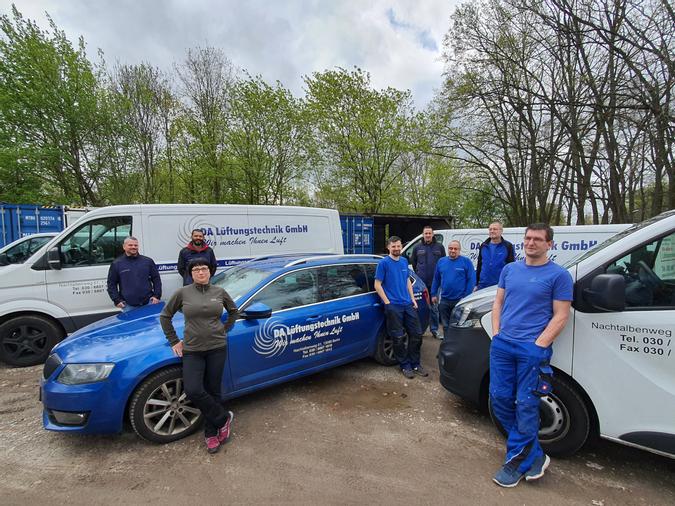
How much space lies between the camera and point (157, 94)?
54.6ft

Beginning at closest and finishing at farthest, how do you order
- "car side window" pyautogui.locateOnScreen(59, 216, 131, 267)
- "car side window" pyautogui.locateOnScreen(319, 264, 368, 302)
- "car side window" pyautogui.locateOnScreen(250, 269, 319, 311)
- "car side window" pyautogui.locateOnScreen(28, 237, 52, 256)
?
"car side window" pyautogui.locateOnScreen(250, 269, 319, 311), "car side window" pyautogui.locateOnScreen(319, 264, 368, 302), "car side window" pyautogui.locateOnScreen(59, 216, 131, 267), "car side window" pyautogui.locateOnScreen(28, 237, 52, 256)

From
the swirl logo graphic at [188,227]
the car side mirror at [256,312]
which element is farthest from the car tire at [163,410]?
the swirl logo graphic at [188,227]

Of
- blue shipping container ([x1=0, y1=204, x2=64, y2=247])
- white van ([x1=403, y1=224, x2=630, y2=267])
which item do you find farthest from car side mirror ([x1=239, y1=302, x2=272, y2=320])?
blue shipping container ([x1=0, y1=204, x2=64, y2=247])

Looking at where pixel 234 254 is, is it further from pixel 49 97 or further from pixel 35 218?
pixel 49 97

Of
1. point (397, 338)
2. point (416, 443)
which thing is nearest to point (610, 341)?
point (416, 443)

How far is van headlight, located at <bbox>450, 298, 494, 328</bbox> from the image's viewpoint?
285 cm

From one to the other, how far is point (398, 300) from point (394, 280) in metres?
0.25

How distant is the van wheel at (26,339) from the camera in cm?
430

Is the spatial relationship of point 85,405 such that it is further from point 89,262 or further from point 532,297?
point 532,297

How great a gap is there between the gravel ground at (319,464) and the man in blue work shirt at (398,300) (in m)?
0.85

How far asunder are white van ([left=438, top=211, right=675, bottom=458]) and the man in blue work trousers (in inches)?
8.5

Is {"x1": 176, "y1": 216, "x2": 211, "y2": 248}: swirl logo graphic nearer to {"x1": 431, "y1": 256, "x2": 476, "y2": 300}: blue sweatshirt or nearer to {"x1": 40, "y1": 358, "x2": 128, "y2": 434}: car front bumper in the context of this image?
{"x1": 40, "y1": 358, "x2": 128, "y2": 434}: car front bumper

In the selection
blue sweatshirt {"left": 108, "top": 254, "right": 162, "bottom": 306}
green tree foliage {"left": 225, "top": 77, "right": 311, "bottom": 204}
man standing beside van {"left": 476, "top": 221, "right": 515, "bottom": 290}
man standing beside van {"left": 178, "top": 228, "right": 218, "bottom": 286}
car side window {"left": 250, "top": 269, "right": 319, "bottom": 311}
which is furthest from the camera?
green tree foliage {"left": 225, "top": 77, "right": 311, "bottom": 204}

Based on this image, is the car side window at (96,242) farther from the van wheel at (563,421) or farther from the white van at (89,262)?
the van wheel at (563,421)
